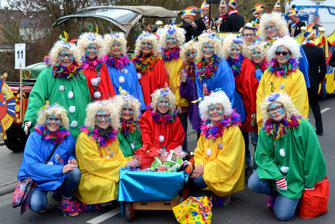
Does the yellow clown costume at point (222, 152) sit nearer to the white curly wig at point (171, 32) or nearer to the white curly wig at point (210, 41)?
the white curly wig at point (210, 41)

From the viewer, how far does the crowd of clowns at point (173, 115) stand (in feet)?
14.4

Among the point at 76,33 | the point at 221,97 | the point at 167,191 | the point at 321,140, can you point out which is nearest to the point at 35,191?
the point at 167,191

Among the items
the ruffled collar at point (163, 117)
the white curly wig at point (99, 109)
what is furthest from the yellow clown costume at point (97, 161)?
the ruffled collar at point (163, 117)

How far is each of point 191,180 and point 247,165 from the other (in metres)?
1.37

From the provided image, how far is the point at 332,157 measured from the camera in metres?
6.49

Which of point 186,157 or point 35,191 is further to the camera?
point 186,157

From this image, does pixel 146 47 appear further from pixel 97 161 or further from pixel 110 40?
pixel 97 161

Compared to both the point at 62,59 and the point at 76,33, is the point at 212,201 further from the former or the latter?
the point at 76,33

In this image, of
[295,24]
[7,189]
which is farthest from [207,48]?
[295,24]

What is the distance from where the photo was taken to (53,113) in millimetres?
4723

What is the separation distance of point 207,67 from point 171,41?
87 centimetres

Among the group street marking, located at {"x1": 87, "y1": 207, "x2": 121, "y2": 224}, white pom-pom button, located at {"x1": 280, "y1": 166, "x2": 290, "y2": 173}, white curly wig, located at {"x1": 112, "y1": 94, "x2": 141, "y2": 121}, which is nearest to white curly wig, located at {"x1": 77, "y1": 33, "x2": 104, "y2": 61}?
white curly wig, located at {"x1": 112, "y1": 94, "x2": 141, "y2": 121}

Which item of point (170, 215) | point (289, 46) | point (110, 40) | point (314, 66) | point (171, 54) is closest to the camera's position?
point (170, 215)

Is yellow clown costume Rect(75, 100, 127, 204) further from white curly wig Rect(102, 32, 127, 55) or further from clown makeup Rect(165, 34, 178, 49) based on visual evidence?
clown makeup Rect(165, 34, 178, 49)
